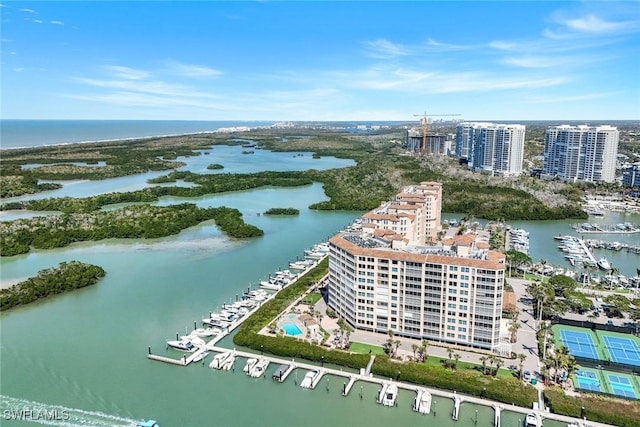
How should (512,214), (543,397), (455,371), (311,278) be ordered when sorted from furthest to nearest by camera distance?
(512,214) → (311,278) → (455,371) → (543,397)

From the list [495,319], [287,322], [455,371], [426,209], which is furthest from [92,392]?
[426,209]

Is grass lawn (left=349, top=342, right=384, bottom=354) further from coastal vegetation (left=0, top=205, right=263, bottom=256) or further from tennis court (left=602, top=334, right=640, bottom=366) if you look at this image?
coastal vegetation (left=0, top=205, right=263, bottom=256)

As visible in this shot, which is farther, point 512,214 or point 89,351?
point 512,214

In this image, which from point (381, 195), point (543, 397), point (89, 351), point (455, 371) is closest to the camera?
point (543, 397)

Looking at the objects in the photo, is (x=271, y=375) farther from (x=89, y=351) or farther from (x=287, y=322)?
(x=89, y=351)

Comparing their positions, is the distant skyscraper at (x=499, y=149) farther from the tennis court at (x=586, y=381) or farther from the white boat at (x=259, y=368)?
the white boat at (x=259, y=368)

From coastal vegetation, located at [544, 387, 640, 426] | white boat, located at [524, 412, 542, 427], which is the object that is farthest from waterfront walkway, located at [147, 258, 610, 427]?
white boat, located at [524, 412, 542, 427]

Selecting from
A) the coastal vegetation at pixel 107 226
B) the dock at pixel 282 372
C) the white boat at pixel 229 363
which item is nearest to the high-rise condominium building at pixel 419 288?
the dock at pixel 282 372
